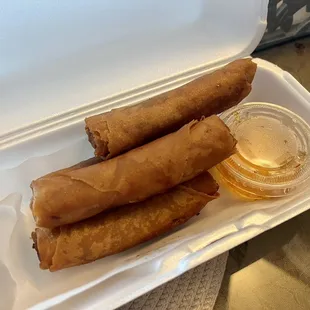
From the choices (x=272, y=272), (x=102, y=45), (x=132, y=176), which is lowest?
(x=272, y=272)

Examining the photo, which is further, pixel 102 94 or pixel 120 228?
pixel 102 94

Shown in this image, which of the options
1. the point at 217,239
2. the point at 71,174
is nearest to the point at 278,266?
the point at 217,239

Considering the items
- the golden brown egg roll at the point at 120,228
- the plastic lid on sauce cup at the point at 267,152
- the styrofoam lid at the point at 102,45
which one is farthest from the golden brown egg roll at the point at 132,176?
the styrofoam lid at the point at 102,45

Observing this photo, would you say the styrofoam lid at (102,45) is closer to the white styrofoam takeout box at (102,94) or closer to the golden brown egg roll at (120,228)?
the white styrofoam takeout box at (102,94)

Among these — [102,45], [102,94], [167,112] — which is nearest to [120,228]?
[167,112]

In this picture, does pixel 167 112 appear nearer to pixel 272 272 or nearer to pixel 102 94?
pixel 102 94

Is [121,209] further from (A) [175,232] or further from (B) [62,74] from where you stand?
(B) [62,74]
